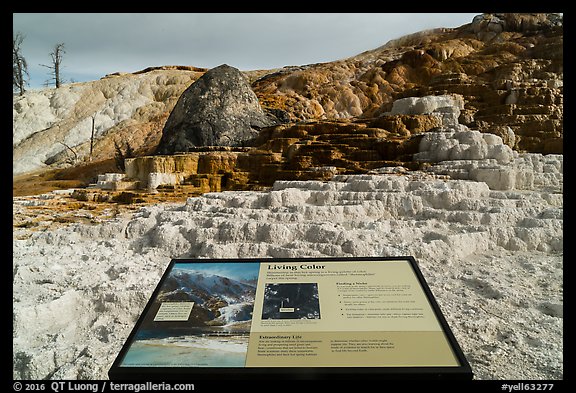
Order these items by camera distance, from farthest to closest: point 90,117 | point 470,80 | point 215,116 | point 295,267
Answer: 1. point 90,117
2. point 470,80
3. point 215,116
4. point 295,267

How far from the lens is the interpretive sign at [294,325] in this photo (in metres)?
1.86

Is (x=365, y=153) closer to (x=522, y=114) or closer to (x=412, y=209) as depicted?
(x=412, y=209)

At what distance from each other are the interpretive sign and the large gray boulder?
10.8 meters

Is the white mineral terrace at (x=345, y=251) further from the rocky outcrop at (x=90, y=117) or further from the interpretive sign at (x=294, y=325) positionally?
the rocky outcrop at (x=90, y=117)

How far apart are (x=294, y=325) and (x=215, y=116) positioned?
39.3ft

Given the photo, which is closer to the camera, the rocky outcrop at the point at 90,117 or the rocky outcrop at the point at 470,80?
the rocky outcrop at the point at 470,80

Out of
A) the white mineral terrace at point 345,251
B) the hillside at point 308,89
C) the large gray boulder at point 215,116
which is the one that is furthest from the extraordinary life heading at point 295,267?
the hillside at point 308,89

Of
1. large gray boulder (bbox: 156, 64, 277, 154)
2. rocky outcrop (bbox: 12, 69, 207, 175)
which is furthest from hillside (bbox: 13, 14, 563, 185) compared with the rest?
large gray boulder (bbox: 156, 64, 277, 154)

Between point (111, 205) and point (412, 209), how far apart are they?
5753 mm

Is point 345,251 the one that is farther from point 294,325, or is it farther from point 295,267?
point 294,325

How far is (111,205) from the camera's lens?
7555 mm

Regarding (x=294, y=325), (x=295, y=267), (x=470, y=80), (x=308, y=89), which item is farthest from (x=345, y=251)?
(x=308, y=89)

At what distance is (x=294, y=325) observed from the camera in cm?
209

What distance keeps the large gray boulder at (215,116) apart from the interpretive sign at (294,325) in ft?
35.5
